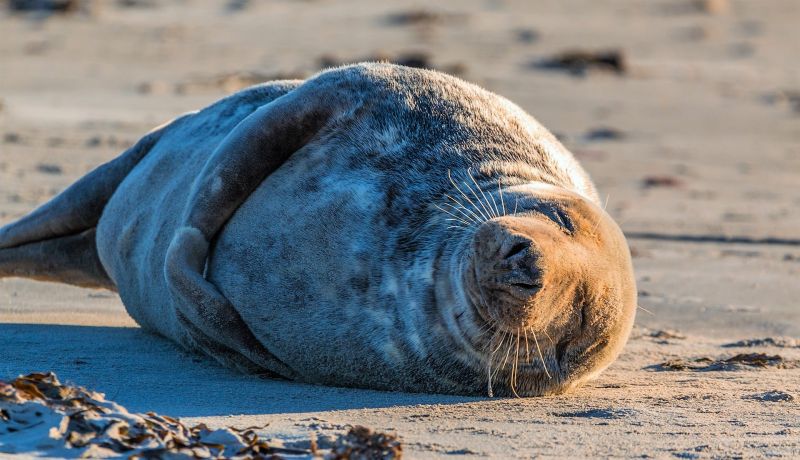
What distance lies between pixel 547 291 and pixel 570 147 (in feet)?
23.3

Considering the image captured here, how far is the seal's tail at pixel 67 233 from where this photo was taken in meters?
6.37

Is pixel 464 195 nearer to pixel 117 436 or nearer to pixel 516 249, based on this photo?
pixel 516 249

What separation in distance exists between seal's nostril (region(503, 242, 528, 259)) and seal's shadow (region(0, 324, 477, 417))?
2.08ft

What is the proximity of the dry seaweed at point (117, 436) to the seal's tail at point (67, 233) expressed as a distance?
8.57ft

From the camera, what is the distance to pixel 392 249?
15.6 feet

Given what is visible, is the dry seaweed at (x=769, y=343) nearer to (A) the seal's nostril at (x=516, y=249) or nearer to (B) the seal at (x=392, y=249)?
(B) the seal at (x=392, y=249)

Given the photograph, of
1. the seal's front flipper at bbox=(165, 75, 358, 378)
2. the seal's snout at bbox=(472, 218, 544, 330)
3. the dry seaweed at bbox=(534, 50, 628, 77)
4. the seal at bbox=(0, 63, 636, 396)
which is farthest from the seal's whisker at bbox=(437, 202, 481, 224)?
the dry seaweed at bbox=(534, 50, 628, 77)

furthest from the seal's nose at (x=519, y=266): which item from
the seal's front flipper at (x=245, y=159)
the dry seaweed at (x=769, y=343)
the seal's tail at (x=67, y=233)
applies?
the seal's tail at (x=67, y=233)

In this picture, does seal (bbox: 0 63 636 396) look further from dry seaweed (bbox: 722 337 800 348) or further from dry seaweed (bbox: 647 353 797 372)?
dry seaweed (bbox: 722 337 800 348)

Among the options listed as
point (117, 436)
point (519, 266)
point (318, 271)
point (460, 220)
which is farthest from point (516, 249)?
point (117, 436)

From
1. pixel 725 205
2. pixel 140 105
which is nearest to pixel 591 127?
pixel 725 205

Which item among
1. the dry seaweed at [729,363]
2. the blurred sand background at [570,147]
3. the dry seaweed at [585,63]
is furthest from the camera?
the dry seaweed at [585,63]

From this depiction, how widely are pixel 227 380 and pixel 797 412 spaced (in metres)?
1.79

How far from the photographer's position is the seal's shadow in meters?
Result: 4.34
